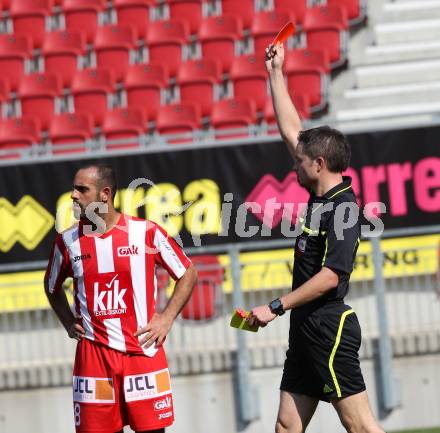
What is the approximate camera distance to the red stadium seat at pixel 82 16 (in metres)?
14.6

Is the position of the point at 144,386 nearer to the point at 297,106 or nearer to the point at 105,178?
the point at 105,178

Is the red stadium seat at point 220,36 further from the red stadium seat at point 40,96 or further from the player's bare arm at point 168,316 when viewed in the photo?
the player's bare arm at point 168,316

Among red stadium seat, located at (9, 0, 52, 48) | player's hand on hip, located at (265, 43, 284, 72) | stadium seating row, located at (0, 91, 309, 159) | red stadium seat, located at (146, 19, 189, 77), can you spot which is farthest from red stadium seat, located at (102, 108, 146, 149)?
player's hand on hip, located at (265, 43, 284, 72)

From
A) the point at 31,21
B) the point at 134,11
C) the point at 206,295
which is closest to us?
the point at 206,295

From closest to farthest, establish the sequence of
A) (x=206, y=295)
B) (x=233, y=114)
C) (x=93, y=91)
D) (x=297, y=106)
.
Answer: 1. (x=206, y=295)
2. (x=297, y=106)
3. (x=233, y=114)
4. (x=93, y=91)

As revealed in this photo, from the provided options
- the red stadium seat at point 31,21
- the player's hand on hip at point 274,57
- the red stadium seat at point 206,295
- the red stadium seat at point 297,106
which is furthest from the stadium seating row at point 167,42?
the player's hand on hip at point 274,57

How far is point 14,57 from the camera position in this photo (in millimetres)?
14086

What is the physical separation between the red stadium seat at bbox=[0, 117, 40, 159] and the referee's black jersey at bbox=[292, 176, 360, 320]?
817 centimetres

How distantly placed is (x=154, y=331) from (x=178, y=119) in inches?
294

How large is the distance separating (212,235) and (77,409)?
4147 mm

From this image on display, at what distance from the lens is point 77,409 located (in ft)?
17.6

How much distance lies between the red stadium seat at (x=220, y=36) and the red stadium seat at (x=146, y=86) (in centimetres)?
77

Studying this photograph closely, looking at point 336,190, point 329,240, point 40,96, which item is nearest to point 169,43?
point 40,96

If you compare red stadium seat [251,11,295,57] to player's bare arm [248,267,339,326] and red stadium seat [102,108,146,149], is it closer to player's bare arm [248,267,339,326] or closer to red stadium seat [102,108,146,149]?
red stadium seat [102,108,146,149]
